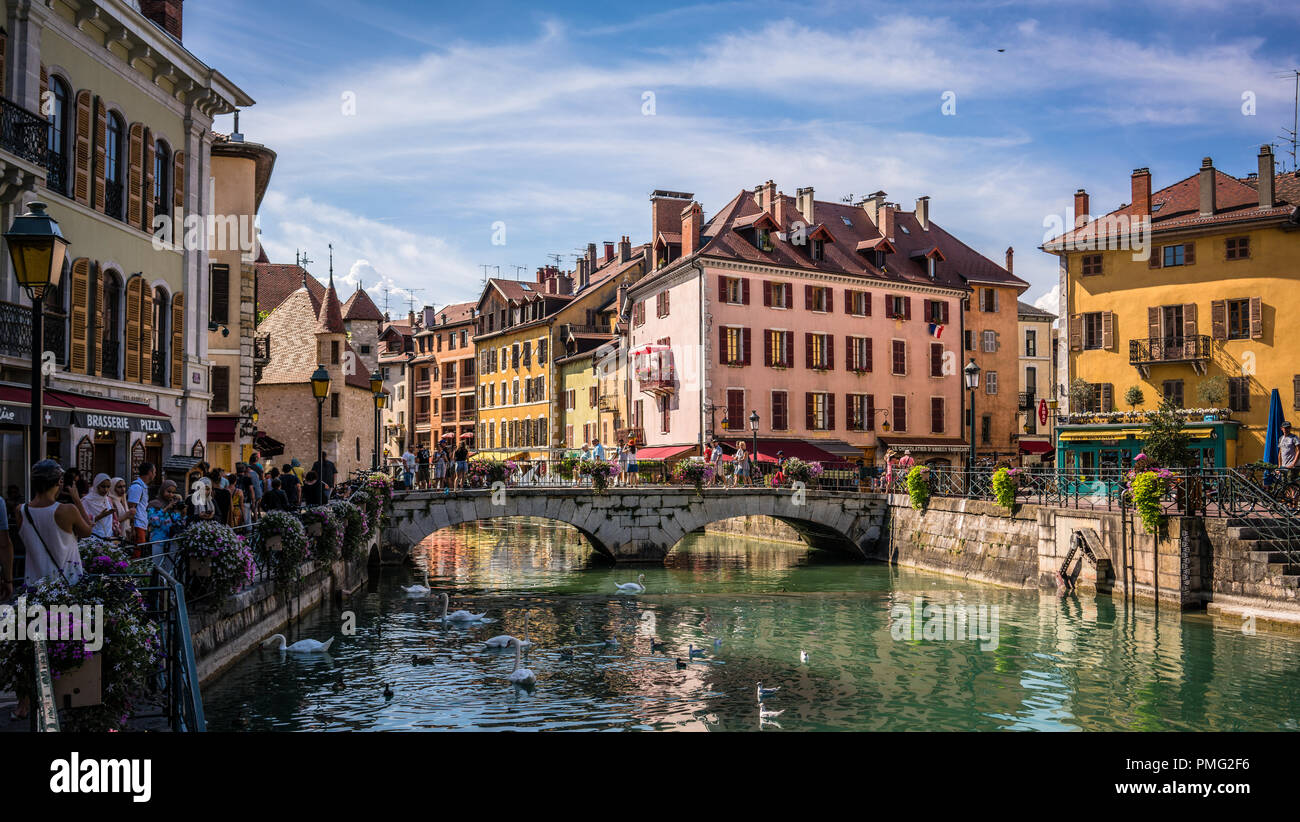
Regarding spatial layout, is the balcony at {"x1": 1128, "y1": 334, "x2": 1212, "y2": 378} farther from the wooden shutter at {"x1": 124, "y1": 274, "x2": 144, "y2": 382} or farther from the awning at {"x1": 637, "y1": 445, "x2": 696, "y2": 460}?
the wooden shutter at {"x1": 124, "y1": 274, "x2": 144, "y2": 382}

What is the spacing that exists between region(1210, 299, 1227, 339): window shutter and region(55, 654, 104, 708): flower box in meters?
38.9

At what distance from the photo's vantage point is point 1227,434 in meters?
36.4

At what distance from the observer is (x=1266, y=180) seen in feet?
122

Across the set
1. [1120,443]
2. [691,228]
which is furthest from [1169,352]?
[691,228]

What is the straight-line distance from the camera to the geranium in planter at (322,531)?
19.6 meters

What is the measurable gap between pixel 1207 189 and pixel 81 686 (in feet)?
134

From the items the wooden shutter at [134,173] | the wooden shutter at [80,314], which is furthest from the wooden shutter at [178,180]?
the wooden shutter at [80,314]

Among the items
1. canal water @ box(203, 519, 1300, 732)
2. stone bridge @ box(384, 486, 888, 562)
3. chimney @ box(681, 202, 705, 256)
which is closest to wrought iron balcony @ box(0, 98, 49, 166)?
canal water @ box(203, 519, 1300, 732)

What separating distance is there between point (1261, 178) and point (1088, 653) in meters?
26.7

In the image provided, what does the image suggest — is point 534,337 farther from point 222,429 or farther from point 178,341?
point 178,341

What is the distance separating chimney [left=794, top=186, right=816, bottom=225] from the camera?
50031 mm

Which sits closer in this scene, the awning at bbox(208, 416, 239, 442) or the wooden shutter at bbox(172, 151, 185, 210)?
the wooden shutter at bbox(172, 151, 185, 210)

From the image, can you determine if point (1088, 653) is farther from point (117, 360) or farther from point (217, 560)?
point (117, 360)
